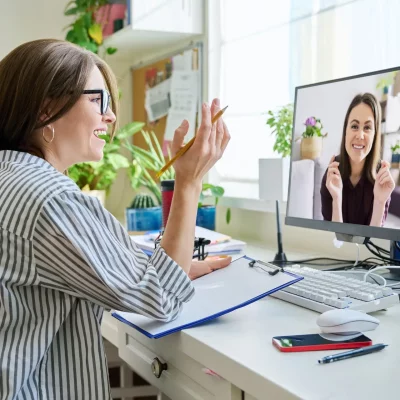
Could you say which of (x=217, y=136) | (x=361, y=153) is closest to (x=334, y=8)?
(x=361, y=153)

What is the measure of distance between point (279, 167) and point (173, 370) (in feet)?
2.69

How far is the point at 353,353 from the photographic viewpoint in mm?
796

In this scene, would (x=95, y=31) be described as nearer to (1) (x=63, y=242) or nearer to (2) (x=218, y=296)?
(2) (x=218, y=296)

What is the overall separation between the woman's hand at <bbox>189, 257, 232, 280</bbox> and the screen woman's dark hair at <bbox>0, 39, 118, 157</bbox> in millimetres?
378

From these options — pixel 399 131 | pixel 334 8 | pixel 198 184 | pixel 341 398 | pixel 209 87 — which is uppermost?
pixel 334 8

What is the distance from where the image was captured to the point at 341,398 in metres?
0.66

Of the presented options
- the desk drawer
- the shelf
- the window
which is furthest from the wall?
the desk drawer

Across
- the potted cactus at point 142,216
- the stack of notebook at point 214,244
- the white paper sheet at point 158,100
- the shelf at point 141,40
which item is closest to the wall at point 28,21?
the shelf at point 141,40

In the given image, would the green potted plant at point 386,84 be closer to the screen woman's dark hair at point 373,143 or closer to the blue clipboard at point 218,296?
the screen woman's dark hair at point 373,143

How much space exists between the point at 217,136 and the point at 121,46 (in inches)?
65.2

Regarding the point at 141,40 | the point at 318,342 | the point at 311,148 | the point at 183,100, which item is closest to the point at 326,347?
the point at 318,342

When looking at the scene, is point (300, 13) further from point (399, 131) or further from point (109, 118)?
point (109, 118)

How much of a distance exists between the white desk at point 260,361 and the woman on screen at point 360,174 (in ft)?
0.81

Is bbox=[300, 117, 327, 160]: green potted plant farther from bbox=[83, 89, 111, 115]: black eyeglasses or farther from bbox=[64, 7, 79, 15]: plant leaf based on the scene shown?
bbox=[64, 7, 79, 15]: plant leaf
